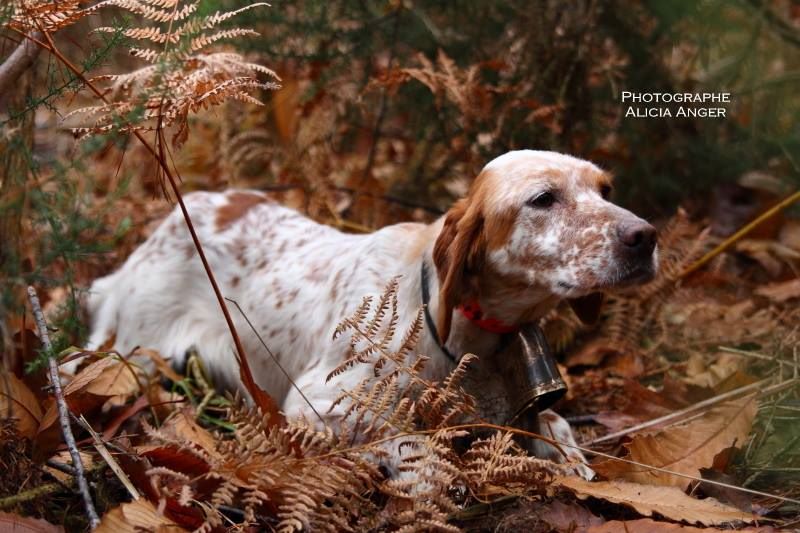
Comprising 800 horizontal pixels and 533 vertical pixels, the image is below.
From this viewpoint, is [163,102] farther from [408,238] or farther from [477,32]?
[477,32]

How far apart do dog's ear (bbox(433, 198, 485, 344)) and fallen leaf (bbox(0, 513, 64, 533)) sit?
54.2 inches

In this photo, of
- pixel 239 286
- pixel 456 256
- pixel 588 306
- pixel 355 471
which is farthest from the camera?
pixel 239 286

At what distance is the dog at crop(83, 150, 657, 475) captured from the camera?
3.21 m

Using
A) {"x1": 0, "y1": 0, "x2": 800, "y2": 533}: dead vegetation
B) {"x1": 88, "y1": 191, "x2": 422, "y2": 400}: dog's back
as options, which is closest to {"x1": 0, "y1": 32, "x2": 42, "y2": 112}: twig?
{"x1": 0, "y1": 0, "x2": 800, "y2": 533}: dead vegetation

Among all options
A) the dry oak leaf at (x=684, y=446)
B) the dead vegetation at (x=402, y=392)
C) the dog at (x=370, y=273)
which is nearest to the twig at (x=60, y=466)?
the dead vegetation at (x=402, y=392)

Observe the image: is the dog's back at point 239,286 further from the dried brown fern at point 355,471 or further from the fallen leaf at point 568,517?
the fallen leaf at point 568,517

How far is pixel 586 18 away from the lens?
5.08 m

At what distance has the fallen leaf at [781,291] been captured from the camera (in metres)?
4.82

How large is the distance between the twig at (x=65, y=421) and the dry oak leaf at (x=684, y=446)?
1.54 m

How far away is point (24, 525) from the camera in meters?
2.44

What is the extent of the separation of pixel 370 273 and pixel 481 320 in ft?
1.80

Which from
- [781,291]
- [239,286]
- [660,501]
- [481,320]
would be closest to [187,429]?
[481,320]

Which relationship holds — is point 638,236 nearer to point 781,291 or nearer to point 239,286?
point 239,286

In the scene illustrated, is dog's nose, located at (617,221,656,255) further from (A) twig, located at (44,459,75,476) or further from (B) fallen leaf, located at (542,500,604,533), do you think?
(A) twig, located at (44,459,75,476)
